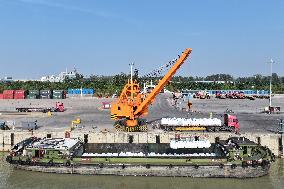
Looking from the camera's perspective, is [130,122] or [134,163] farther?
[130,122]

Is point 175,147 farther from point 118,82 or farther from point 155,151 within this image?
point 118,82

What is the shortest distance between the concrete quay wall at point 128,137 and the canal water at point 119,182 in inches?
301

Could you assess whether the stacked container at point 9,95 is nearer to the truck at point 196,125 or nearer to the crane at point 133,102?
the crane at point 133,102

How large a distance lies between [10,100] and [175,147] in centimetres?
7332

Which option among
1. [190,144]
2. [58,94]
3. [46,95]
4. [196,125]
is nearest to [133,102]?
[196,125]

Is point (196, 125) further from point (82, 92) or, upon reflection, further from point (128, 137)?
point (82, 92)

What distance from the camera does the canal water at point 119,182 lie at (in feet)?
122

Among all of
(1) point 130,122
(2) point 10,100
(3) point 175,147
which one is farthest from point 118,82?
(3) point 175,147

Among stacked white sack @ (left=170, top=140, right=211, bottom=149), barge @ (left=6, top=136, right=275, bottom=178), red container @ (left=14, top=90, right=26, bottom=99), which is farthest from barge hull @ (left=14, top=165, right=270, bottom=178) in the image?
red container @ (left=14, top=90, right=26, bottom=99)

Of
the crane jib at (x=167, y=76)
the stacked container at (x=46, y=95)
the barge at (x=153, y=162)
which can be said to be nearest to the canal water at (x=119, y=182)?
the barge at (x=153, y=162)

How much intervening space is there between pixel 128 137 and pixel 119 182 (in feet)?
36.3

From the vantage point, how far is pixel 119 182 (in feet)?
126

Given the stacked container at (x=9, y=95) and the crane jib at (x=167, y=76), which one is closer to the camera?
the crane jib at (x=167, y=76)

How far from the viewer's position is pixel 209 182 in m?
38.5
